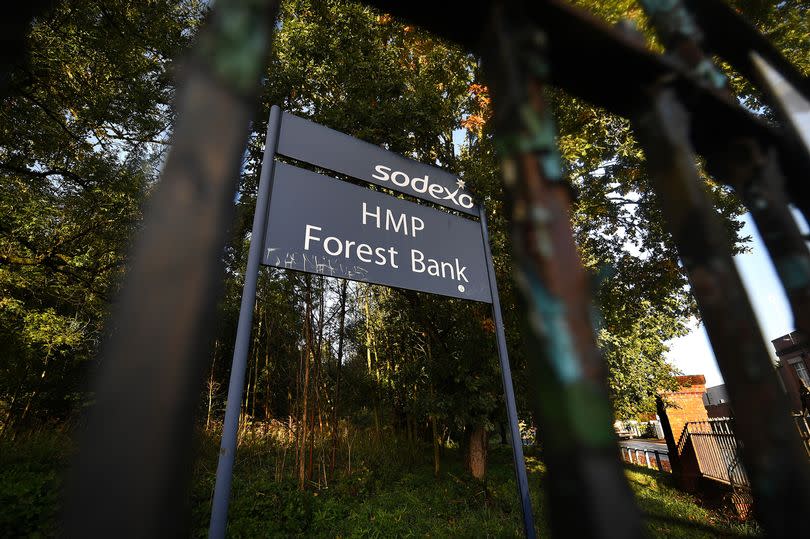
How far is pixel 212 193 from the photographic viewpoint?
0.40 m

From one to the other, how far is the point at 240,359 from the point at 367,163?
1783mm

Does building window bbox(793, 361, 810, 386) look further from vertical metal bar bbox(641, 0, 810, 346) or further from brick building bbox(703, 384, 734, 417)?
vertical metal bar bbox(641, 0, 810, 346)

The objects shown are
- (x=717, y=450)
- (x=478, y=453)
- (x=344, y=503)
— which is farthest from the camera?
(x=478, y=453)

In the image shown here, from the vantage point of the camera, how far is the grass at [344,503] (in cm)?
485

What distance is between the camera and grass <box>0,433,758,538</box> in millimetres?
4848

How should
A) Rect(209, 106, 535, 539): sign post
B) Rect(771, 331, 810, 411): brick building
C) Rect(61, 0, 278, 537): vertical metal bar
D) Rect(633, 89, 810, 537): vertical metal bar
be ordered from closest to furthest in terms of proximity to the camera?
Rect(61, 0, 278, 537): vertical metal bar → Rect(633, 89, 810, 537): vertical metal bar → Rect(209, 106, 535, 539): sign post → Rect(771, 331, 810, 411): brick building

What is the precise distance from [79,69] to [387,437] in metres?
10.1

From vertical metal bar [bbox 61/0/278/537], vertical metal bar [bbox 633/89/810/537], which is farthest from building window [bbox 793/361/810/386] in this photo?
vertical metal bar [bbox 61/0/278/537]

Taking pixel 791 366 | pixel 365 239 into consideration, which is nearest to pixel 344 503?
pixel 365 239

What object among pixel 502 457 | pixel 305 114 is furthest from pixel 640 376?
pixel 305 114

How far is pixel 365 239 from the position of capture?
101 inches

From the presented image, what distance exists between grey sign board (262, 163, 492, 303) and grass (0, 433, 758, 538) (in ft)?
11.7

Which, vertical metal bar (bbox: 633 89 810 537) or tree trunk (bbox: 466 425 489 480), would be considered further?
tree trunk (bbox: 466 425 489 480)

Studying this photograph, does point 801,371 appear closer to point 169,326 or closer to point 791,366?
point 791,366
